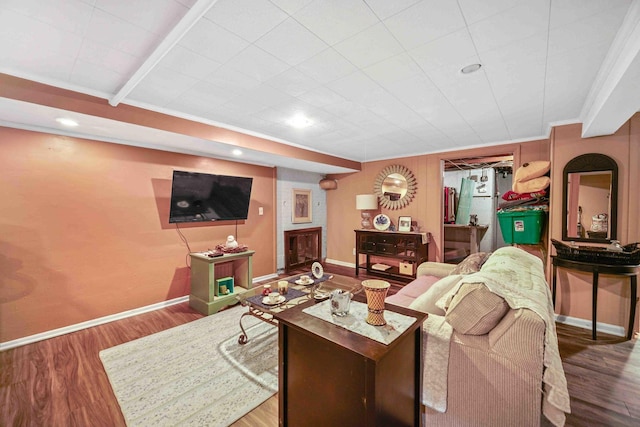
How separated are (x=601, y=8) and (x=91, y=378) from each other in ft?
13.1

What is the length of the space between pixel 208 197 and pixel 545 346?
3.69 meters

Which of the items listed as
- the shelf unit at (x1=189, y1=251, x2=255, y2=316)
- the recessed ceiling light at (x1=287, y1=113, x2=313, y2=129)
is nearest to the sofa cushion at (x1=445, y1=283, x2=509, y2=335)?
the recessed ceiling light at (x1=287, y1=113, x2=313, y2=129)

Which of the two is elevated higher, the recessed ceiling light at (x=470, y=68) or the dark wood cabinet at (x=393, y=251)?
the recessed ceiling light at (x=470, y=68)

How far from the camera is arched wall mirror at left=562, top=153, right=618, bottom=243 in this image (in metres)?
2.67

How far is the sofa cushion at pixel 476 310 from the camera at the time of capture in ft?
4.19

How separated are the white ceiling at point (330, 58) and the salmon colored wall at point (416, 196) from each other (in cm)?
93

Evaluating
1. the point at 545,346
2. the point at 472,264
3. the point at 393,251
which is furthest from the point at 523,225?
the point at 545,346

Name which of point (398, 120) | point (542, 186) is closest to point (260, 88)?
point (398, 120)

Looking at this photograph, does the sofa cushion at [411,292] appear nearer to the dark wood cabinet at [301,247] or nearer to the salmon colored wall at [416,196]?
the salmon colored wall at [416,196]

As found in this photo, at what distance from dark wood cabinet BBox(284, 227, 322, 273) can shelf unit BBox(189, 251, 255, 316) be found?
1.31 metres

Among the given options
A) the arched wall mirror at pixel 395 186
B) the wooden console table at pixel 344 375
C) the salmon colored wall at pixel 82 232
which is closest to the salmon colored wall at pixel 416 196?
the arched wall mirror at pixel 395 186

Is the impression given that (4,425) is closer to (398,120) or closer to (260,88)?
(260,88)

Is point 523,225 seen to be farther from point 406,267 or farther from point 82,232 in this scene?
point 82,232

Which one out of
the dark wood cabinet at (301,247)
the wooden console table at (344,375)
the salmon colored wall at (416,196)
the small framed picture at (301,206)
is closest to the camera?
the wooden console table at (344,375)
